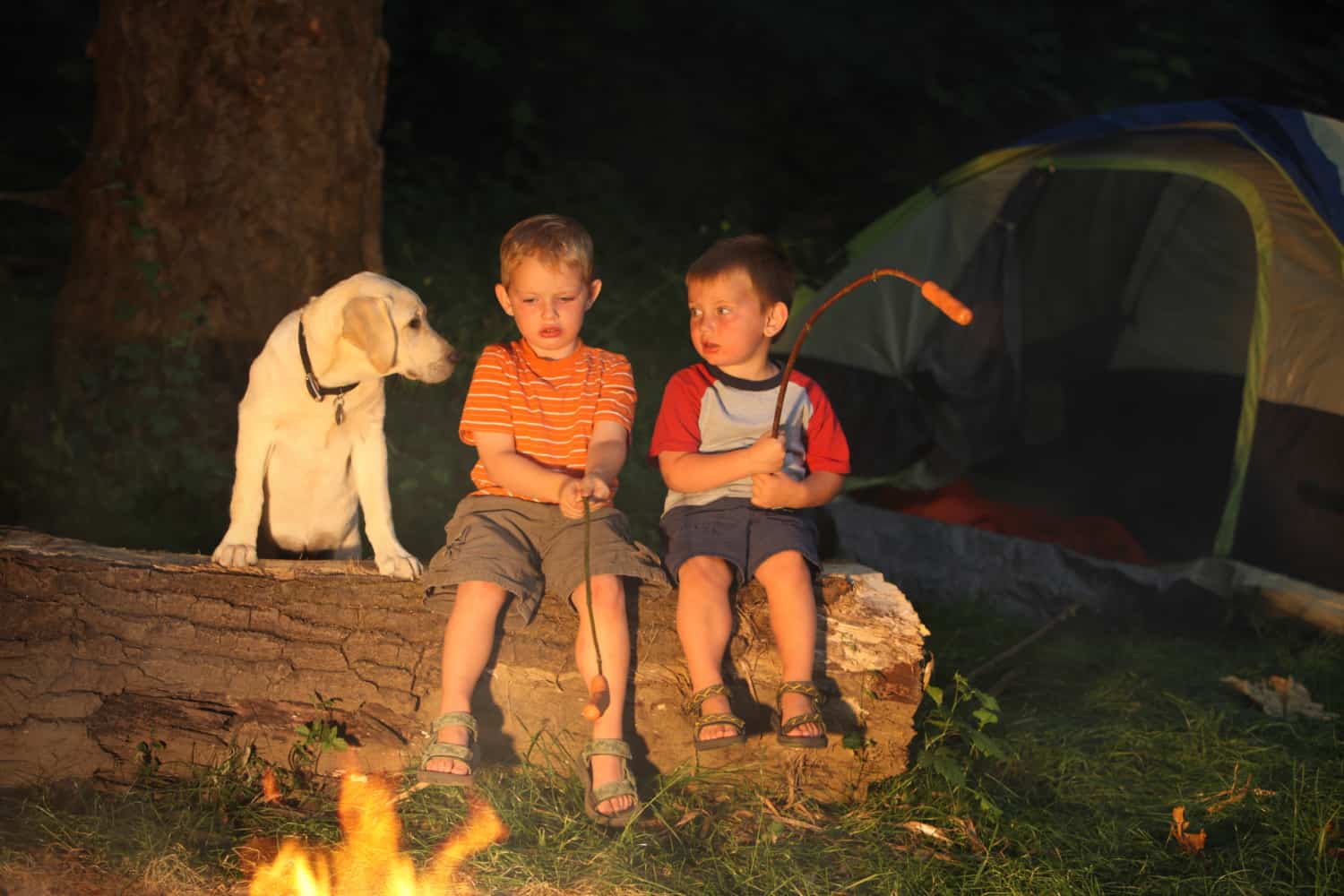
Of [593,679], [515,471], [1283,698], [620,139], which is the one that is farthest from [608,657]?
[620,139]

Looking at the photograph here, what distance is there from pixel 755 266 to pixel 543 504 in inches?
36.0

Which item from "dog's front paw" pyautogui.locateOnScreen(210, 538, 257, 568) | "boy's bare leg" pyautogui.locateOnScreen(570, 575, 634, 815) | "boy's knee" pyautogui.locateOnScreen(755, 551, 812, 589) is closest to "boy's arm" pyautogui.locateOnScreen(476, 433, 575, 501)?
"boy's bare leg" pyautogui.locateOnScreen(570, 575, 634, 815)

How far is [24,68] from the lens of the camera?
8828mm

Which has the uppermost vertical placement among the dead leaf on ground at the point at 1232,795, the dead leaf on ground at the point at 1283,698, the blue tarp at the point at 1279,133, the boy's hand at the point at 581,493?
the blue tarp at the point at 1279,133

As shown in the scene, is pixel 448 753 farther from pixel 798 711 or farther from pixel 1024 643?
pixel 1024 643

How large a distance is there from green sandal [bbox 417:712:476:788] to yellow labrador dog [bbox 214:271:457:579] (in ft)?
1.60

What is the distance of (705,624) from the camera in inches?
132

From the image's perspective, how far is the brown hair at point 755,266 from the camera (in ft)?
11.6

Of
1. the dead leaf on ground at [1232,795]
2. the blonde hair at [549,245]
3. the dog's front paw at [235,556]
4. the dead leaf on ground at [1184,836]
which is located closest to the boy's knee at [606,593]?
the blonde hair at [549,245]

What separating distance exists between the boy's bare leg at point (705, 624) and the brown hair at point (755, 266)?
0.79 meters

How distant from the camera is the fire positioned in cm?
287

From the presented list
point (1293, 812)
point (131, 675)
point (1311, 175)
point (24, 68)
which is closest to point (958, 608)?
point (1293, 812)

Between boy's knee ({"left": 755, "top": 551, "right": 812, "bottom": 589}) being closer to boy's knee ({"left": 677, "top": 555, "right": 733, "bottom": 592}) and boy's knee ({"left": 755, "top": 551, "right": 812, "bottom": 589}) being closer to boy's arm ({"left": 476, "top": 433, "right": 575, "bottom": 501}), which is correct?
boy's knee ({"left": 677, "top": 555, "right": 733, "bottom": 592})

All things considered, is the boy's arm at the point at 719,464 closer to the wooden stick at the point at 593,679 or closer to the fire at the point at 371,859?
the wooden stick at the point at 593,679
